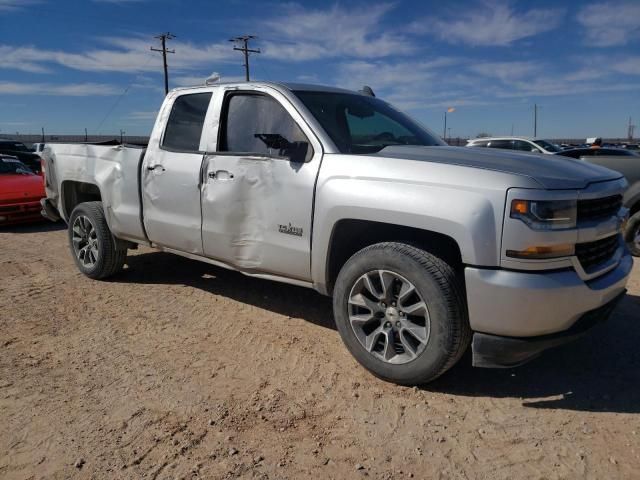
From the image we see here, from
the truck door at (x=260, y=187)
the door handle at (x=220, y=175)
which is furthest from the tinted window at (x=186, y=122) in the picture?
the door handle at (x=220, y=175)

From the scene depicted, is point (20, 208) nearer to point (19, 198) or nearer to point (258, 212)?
point (19, 198)

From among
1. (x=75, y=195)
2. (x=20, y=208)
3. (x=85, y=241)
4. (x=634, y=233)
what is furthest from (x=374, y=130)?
(x=20, y=208)

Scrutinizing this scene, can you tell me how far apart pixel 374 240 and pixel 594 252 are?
134cm

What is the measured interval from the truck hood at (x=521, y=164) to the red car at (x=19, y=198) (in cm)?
782

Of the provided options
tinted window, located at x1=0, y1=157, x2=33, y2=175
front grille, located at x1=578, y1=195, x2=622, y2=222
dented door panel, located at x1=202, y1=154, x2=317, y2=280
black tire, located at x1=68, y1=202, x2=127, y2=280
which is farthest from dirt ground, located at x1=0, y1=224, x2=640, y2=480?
tinted window, located at x1=0, y1=157, x2=33, y2=175

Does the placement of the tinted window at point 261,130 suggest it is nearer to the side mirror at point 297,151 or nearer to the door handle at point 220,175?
the side mirror at point 297,151

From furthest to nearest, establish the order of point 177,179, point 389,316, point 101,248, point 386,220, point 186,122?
1. point 101,248
2. point 186,122
3. point 177,179
4. point 389,316
5. point 386,220

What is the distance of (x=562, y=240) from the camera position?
8.95 ft

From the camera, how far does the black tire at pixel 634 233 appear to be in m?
6.83

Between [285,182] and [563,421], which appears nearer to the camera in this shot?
[563,421]

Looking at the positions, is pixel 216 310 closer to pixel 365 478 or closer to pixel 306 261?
pixel 306 261

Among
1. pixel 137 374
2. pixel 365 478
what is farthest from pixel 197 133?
pixel 365 478

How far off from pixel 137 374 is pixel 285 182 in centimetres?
164

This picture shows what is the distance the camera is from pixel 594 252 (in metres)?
2.99
